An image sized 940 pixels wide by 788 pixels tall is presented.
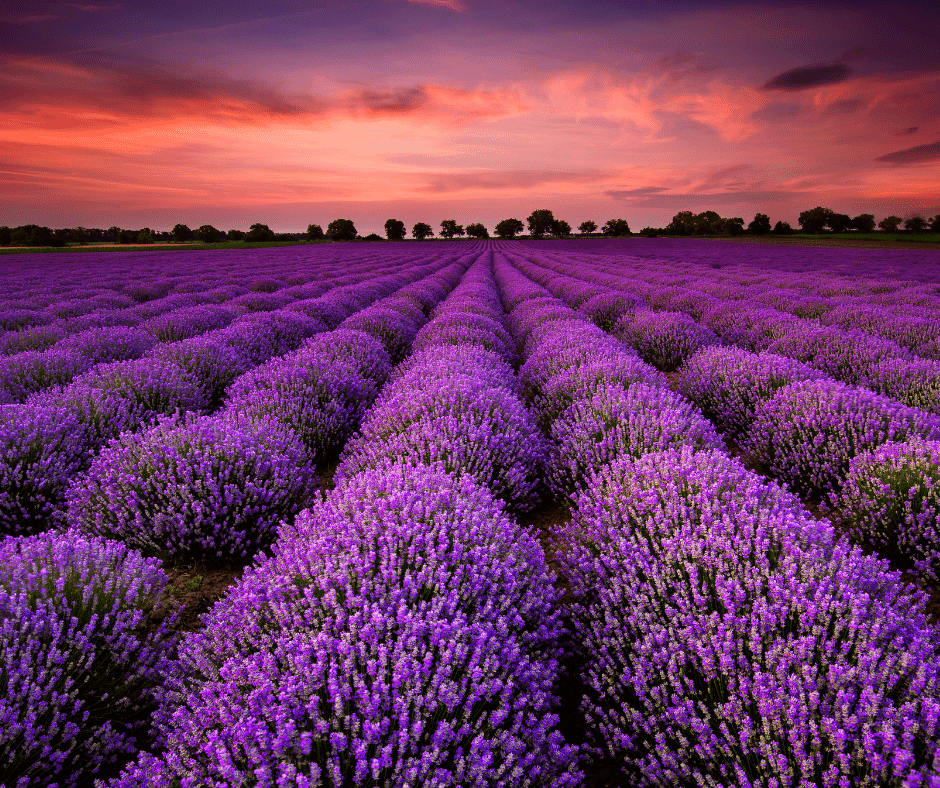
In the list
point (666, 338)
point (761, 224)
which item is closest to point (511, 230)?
point (761, 224)

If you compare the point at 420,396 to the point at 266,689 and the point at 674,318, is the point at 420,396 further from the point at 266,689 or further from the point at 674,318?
the point at 674,318

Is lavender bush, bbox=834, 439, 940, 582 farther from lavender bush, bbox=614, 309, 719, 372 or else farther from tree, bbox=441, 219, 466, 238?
tree, bbox=441, 219, 466, 238

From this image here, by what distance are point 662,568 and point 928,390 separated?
4.41 m

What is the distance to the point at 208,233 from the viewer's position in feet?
229

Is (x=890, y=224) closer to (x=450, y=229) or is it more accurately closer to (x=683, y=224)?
(x=683, y=224)

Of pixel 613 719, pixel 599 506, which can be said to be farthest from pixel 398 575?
pixel 599 506

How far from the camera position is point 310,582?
1.77 metres

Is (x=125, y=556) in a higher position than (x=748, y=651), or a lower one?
lower

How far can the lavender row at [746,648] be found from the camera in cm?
130

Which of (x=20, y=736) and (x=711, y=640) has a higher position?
(x=711, y=640)

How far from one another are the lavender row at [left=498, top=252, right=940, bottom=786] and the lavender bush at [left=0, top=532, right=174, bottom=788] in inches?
65.7

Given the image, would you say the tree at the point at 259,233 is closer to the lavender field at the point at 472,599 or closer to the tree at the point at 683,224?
the tree at the point at 683,224

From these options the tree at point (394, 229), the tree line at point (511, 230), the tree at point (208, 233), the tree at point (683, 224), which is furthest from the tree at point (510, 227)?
the tree at point (208, 233)

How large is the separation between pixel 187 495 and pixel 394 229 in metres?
102
